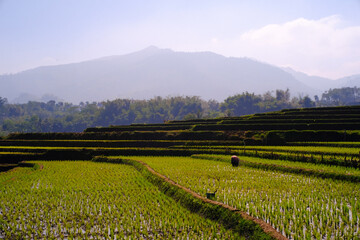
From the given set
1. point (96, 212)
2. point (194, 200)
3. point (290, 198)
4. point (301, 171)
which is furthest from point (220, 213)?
point (301, 171)

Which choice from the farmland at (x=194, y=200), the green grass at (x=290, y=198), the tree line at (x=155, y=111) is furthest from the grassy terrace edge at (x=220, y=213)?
the tree line at (x=155, y=111)

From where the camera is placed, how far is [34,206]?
1209cm

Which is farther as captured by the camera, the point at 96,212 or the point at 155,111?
the point at 155,111

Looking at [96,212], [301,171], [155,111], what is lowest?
[301,171]

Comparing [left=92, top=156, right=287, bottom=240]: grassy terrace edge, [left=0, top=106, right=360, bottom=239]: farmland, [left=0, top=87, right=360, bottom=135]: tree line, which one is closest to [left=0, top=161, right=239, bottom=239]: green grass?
[left=0, top=106, right=360, bottom=239]: farmland

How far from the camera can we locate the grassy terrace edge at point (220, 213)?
7781mm

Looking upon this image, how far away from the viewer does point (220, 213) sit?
31.4 ft

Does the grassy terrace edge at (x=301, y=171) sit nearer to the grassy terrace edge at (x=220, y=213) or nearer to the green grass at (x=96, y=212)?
the grassy terrace edge at (x=220, y=213)

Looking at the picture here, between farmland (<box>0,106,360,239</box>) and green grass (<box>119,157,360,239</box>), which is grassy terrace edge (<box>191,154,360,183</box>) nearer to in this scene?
farmland (<box>0,106,360,239</box>)

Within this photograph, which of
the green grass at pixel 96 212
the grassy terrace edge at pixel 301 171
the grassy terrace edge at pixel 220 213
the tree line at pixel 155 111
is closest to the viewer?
the grassy terrace edge at pixel 220 213

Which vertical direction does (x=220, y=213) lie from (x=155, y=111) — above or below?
below

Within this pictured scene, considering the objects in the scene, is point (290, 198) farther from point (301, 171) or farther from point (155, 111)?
point (155, 111)

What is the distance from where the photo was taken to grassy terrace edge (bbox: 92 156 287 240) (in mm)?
7781

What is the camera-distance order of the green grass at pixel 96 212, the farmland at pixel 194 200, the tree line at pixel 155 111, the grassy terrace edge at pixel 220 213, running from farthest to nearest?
the tree line at pixel 155 111
the green grass at pixel 96 212
the farmland at pixel 194 200
the grassy terrace edge at pixel 220 213
